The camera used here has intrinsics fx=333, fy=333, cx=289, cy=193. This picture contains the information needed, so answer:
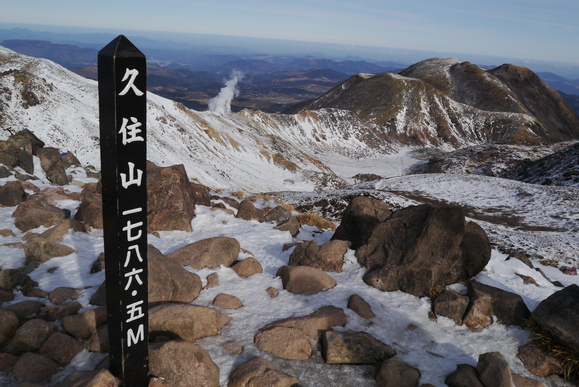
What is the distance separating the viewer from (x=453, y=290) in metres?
8.31

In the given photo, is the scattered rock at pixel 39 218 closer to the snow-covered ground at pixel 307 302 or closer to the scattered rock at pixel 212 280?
the snow-covered ground at pixel 307 302

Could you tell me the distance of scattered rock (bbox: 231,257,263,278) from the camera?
9.37m

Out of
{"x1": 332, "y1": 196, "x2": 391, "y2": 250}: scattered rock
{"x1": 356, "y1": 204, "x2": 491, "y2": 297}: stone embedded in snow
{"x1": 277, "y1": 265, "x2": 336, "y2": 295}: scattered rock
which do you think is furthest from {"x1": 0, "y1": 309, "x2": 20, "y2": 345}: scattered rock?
{"x1": 332, "y1": 196, "x2": 391, "y2": 250}: scattered rock

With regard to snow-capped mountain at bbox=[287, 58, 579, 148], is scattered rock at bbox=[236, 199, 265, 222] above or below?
below

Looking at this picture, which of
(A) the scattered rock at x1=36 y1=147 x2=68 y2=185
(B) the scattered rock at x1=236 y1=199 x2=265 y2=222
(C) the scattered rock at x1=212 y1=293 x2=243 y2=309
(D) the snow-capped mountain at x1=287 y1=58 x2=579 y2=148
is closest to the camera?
(C) the scattered rock at x1=212 y1=293 x2=243 y2=309

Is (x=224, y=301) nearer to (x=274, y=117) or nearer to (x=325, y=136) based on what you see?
(x=274, y=117)

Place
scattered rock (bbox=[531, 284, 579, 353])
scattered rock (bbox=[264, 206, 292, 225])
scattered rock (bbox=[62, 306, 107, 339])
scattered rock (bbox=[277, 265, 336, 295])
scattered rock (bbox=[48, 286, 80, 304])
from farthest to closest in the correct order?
1. scattered rock (bbox=[264, 206, 292, 225])
2. scattered rock (bbox=[277, 265, 336, 295])
3. scattered rock (bbox=[48, 286, 80, 304])
4. scattered rock (bbox=[62, 306, 107, 339])
5. scattered rock (bbox=[531, 284, 579, 353])

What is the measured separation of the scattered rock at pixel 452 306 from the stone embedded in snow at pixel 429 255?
442 millimetres

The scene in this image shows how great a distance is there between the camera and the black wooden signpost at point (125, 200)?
12.9 ft

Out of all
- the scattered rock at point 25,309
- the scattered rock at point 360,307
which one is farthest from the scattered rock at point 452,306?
the scattered rock at point 25,309

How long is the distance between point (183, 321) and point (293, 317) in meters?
2.35

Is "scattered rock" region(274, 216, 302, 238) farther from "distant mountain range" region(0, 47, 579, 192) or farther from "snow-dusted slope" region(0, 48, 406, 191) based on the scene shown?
"distant mountain range" region(0, 47, 579, 192)

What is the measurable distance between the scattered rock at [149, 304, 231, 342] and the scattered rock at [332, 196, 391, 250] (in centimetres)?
539

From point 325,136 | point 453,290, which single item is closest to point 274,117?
point 325,136
